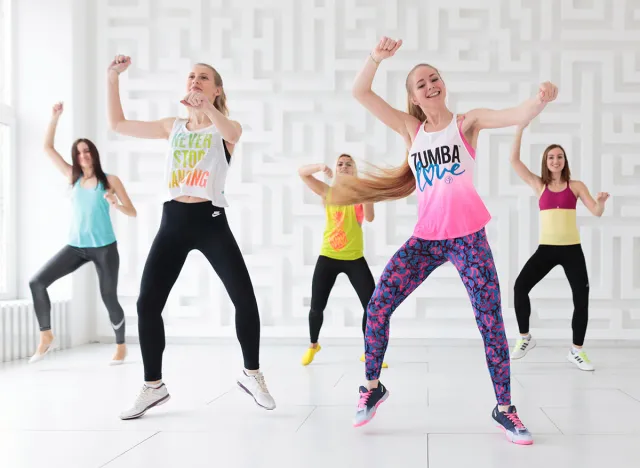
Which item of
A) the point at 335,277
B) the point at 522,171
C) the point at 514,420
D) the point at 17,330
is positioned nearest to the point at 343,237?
the point at 335,277

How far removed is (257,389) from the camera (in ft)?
9.05

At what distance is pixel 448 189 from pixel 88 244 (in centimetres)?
268

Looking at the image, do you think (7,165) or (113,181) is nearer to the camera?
(113,181)

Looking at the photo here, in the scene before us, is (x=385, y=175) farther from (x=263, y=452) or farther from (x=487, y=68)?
(x=487, y=68)

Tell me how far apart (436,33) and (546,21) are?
0.90 meters

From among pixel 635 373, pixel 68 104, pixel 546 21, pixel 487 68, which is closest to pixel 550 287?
pixel 635 373

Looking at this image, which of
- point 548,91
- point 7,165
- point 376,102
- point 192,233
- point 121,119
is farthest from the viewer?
point 7,165

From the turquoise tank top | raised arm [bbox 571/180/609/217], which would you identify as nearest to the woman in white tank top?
the turquoise tank top

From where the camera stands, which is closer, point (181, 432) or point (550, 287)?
point (181, 432)

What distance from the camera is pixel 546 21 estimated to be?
205 inches

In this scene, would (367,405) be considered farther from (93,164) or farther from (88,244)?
(93,164)

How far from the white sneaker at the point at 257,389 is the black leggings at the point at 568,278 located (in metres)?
2.08

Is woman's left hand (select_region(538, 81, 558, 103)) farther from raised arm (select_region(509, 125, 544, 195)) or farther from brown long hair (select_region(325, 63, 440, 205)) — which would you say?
raised arm (select_region(509, 125, 544, 195))

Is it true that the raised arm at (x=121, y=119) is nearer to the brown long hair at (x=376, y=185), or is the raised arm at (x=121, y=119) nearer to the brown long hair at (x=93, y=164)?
the brown long hair at (x=376, y=185)
